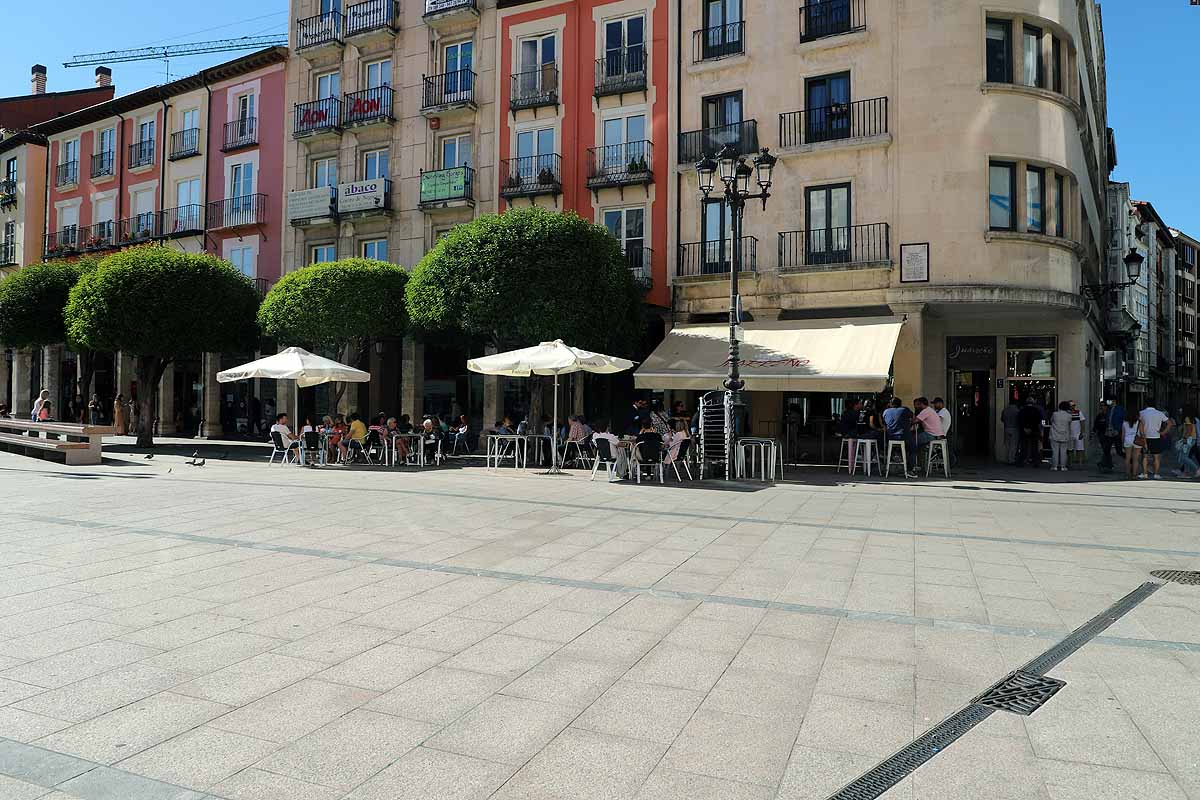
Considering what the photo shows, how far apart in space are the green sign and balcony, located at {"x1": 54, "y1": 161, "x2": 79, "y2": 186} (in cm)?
2061

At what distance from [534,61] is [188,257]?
467 inches

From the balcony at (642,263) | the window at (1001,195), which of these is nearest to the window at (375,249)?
the balcony at (642,263)

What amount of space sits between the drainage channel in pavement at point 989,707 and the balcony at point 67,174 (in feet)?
134

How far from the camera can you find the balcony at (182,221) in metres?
29.2

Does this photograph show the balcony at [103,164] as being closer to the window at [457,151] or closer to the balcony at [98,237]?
the balcony at [98,237]

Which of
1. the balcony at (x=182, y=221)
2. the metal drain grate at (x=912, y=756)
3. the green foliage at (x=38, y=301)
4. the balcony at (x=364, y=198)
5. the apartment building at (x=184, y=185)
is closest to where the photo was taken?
the metal drain grate at (x=912, y=756)

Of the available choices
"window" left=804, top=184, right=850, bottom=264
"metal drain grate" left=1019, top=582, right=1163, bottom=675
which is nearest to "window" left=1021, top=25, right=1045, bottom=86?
"window" left=804, top=184, right=850, bottom=264

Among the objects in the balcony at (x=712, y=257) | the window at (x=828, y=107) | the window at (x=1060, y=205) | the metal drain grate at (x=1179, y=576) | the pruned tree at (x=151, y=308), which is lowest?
the metal drain grate at (x=1179, y=576)

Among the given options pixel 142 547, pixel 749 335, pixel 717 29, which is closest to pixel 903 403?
pixel 749 335

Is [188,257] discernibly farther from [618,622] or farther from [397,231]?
[618,622]

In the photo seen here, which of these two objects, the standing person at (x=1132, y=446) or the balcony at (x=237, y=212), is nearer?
the standing person at (x=1132, y=446)

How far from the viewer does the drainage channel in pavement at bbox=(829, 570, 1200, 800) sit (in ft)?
9.59

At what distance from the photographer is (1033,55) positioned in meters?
18.5

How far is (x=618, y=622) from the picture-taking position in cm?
498
